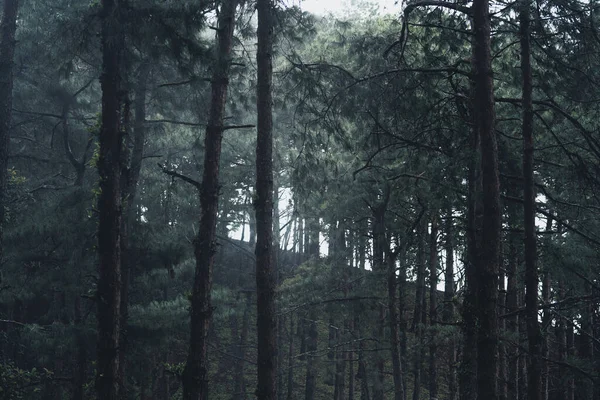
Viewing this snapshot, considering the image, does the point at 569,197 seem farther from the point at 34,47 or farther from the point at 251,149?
the point at 34,47

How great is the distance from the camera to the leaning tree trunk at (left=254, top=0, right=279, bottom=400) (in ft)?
31.7

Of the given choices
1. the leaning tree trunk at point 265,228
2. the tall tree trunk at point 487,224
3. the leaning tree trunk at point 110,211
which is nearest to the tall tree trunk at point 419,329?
the leaning tree trunk at point 265,228

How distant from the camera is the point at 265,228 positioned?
32.7ft

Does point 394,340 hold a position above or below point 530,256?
below

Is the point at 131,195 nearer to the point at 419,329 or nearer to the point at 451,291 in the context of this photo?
the point at 419,329

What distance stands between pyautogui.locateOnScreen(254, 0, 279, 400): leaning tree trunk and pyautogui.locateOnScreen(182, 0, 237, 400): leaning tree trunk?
720 mm

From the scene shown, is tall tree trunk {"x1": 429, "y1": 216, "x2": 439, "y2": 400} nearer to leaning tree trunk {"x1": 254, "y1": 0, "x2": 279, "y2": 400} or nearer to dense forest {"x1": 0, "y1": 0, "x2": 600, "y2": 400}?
dense forest {"x1": 0, "y1": 0, "x2": 600, "y2": 400}

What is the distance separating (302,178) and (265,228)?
9.90 feet

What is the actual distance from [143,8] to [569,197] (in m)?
12.6

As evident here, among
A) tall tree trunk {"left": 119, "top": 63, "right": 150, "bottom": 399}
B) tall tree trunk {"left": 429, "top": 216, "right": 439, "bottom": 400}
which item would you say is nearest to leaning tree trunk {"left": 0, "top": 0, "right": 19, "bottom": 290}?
tall tree trunk {"left": 119, "top": 63, "right": 150, "bottom": 399}

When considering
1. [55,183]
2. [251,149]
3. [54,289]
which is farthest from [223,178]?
[54,289]

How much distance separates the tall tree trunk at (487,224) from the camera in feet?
25.5

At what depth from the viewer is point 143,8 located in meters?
9.69

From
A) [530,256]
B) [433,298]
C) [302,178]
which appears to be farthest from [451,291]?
[530,256]
